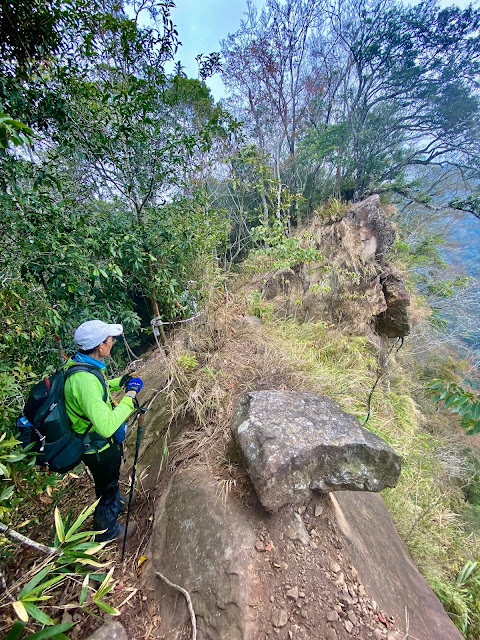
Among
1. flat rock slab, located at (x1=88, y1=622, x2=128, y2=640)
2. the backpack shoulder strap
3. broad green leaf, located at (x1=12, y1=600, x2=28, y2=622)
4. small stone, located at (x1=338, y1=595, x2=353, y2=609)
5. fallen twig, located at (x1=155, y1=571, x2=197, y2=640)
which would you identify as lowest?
small stone, located at (x1=338, y1=595, x2=353, y2=609)

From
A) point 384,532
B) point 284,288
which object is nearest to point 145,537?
point 384,532

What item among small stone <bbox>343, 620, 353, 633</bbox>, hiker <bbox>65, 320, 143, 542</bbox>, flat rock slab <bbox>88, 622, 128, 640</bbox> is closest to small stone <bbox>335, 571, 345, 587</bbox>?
small stone <bbox>343, 620, 353, 633</bbox>

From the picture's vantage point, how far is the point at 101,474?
2188 millimetres

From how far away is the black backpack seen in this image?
5.69 ft

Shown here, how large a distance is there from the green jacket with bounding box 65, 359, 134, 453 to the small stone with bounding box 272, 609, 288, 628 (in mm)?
1423

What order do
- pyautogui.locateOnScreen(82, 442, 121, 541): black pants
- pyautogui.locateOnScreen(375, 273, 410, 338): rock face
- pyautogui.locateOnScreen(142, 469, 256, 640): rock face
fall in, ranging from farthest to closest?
pyautogui.locateOnScreen(375, 273, 410, 338): rock face, pyautogui.locateOnScreen(82, 442, 121, 541): black pants, pyautogui.locateOnScreen(142, 469, 256, 640): rock face

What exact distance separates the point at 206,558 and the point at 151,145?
448 cm

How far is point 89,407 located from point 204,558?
1.25 m

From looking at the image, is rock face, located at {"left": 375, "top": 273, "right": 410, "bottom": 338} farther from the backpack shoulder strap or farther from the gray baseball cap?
the backpack shoulder strap

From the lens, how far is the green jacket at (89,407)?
5.87 ft

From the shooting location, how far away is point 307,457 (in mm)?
1918

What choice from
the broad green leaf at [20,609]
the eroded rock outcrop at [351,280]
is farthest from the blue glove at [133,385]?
the eroded rock outcrop at [351,280]

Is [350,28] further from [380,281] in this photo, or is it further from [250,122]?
[380,281]

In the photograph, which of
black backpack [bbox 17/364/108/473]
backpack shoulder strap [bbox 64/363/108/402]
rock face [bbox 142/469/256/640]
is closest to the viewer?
rock face [bbox 142/469/256/640]
